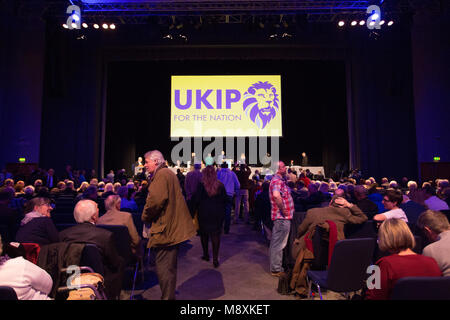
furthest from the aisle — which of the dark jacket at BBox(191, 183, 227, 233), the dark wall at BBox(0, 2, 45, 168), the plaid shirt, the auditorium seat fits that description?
the dark wall at BBox(0, 2, 45, 168)

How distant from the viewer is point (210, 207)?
4266mm

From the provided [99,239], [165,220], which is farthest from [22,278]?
[165,220]

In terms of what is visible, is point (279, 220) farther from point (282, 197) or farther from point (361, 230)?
point (361, 230)

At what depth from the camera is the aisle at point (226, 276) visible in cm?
324

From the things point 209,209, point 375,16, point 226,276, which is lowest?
point 226,276

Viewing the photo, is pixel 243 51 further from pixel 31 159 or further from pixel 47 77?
pixel 31 159

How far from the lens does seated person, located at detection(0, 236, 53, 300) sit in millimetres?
1577

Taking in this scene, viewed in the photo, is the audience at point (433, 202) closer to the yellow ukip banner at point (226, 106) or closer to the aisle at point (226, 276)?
the aisle at point (226, 276)

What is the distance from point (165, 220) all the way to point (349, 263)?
5.15 ft

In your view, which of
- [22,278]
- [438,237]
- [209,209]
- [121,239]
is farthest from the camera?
[209,209]

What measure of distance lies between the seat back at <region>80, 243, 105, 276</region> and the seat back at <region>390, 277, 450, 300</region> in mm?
1900

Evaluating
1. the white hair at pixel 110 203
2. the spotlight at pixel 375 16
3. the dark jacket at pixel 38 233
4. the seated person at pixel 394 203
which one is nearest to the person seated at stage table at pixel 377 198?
the seated person at pixel 394 203

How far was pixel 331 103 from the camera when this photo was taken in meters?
14.2
